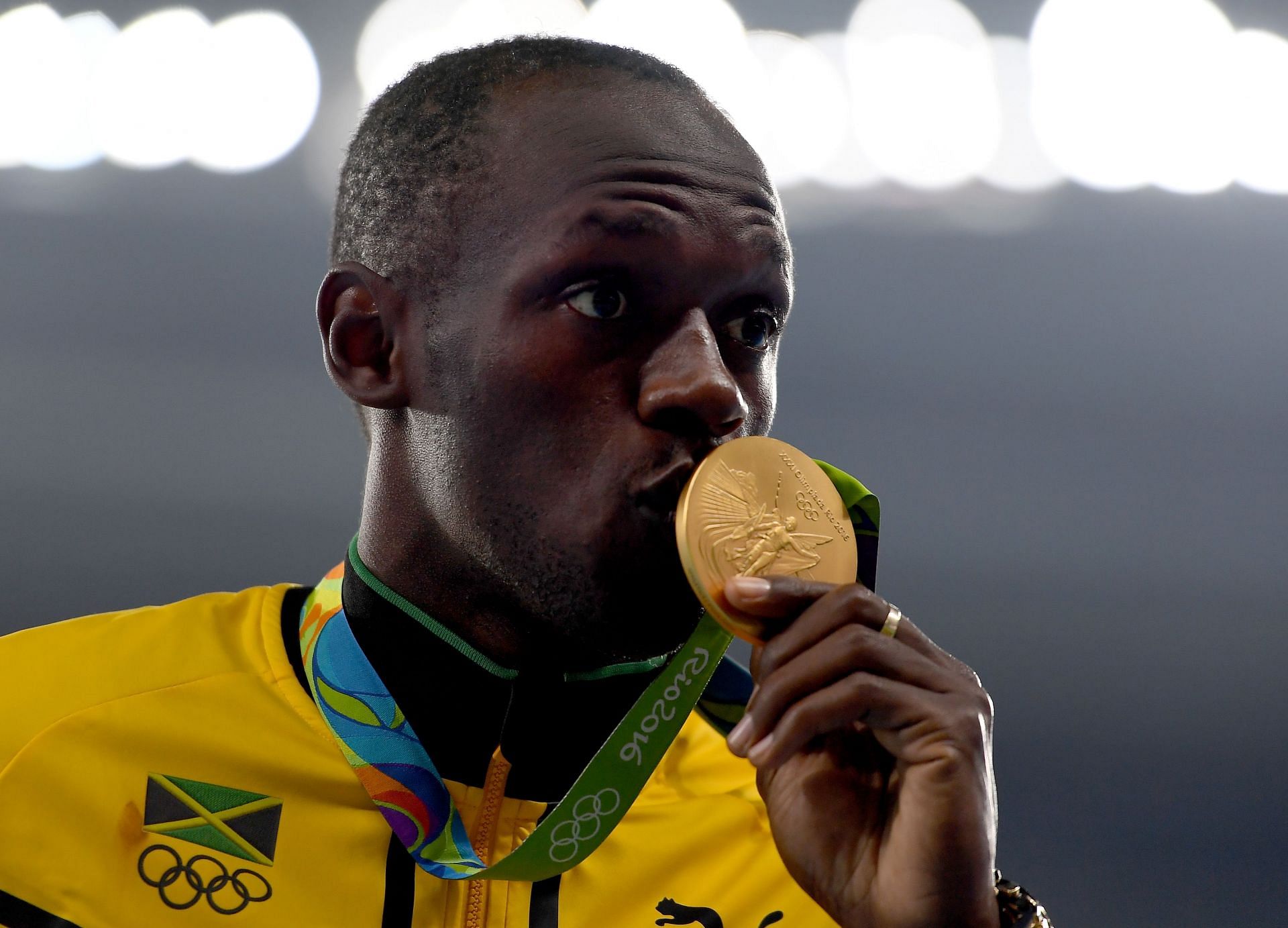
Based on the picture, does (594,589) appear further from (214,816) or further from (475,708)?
(214,816)

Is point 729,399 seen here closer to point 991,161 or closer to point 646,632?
point 646,632

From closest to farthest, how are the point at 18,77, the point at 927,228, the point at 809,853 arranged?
the point at 809,853, the point at 18,77, the point at 927,228

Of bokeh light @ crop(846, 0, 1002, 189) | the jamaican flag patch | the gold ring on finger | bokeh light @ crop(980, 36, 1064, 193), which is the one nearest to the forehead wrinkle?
the gold ring on finger

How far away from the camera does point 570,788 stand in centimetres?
170

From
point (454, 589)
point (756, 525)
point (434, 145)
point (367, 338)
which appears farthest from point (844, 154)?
point (756, 525)

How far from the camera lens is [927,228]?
15.8 feet

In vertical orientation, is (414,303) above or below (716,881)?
above

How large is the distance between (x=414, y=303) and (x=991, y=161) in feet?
11.9

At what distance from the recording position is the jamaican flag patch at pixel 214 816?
5.38 ft

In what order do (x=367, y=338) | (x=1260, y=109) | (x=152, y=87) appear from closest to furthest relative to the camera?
(x=367, y=338)
(x=152, y=87)
(x=1260, y=109)

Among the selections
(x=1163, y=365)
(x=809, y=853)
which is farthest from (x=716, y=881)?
(x=1163, y=365)

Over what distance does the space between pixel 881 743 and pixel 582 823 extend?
40 centimetres

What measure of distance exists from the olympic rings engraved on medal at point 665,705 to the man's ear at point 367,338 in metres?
0.56

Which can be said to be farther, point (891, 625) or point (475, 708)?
point (475, 708)
